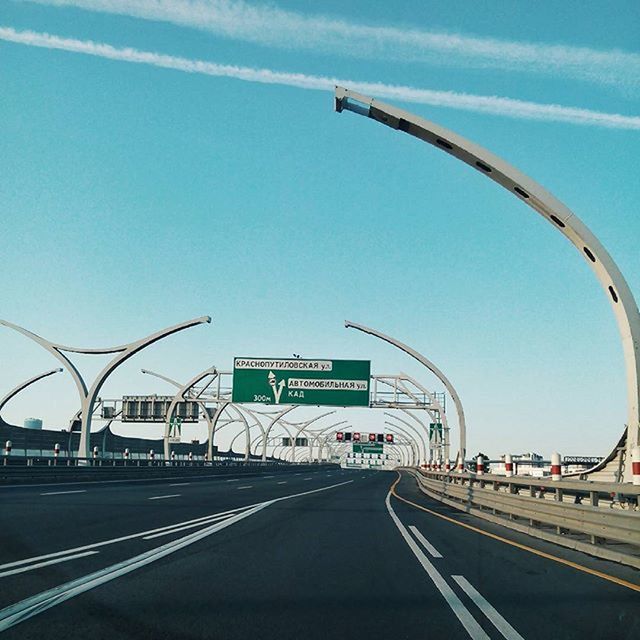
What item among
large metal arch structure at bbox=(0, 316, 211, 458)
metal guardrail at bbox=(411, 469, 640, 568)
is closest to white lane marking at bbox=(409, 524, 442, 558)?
metal guardrail at bbox=(411, 469, 640, 568)

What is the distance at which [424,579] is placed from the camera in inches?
323

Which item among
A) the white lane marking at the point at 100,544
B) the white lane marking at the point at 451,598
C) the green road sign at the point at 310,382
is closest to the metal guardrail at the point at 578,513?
the white lane marking at the point at 451,598

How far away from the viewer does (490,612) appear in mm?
6457

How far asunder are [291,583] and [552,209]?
802cm

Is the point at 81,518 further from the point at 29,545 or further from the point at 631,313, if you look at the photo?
the point at 631,313

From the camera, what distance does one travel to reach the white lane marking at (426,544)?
10516mm

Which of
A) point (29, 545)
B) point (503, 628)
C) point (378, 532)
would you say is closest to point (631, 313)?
point (378, 532)

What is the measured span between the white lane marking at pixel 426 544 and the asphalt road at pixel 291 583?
33mm

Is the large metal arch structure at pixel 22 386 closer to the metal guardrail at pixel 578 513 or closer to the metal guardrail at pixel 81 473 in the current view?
the metal guardrail at pixel 81 473

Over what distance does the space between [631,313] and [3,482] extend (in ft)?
78.5

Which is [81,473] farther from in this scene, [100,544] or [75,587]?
[75,587]

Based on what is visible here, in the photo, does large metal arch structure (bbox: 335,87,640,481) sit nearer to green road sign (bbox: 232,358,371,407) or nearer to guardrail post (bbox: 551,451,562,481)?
guardrail post (bbox: 551,451,562,481)

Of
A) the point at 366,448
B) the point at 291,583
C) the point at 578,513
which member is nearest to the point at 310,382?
the point at 578,513

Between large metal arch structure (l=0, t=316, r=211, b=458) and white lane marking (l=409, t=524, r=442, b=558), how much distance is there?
2464cm
